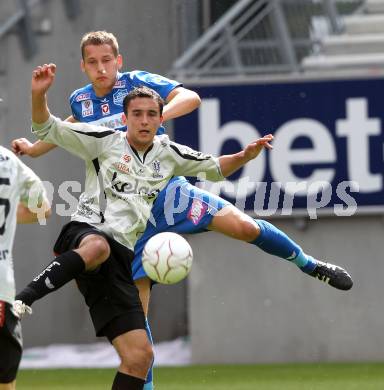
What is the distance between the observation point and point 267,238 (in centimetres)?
811

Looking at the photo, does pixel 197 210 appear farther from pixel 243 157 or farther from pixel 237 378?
pixel 237 378

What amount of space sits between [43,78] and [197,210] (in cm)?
154

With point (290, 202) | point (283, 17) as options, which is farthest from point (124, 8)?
point (290, 202)

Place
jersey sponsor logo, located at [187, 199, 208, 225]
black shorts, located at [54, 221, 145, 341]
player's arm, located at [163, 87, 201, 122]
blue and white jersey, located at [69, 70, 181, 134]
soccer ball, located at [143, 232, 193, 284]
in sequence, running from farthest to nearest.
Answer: jersey sponsor logo, located at [187, 199, 208, 225]
blue and white jersey, located at [69, 70, 181, 134]
player's arm, located at [163, 87, 201, 122]
soccer ball, located at [143, 232, 193, 284]
black shorts, located at [54, 221, 145, 341]

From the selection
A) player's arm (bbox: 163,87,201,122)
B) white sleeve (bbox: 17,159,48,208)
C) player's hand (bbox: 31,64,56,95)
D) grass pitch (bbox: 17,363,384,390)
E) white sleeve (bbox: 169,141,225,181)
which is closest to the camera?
white sleeve (bbox: 17,159,48,208)

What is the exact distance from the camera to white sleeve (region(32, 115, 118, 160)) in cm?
728

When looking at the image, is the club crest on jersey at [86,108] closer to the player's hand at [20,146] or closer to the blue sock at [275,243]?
the player's hand at [20,146]

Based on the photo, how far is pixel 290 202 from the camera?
12.0m

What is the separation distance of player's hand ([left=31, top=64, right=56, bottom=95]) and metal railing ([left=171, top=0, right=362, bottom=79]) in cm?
526

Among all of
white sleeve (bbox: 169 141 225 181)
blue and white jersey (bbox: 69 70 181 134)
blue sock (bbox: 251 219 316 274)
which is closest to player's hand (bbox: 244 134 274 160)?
white sleeve (bbox: 169 141 225 181)

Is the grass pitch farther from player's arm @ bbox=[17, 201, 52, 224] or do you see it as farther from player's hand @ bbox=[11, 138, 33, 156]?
player's arm @ bbox=[17, 201, 52, 224]

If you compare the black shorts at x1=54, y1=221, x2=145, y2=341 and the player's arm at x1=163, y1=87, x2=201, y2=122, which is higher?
the player's arm at x1=163, y1=87, x2=201, y2=122

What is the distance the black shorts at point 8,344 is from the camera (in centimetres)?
588

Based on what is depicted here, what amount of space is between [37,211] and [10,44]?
7.89m
